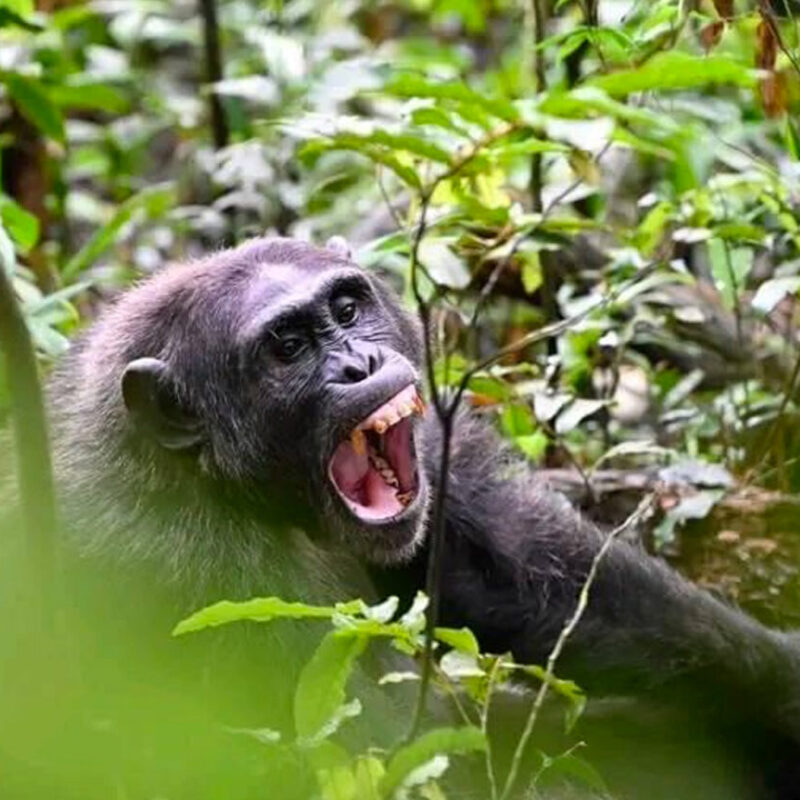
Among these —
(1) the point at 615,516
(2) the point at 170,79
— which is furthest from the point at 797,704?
(2) the point at 170,79

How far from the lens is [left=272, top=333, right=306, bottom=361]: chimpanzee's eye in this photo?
13.3 feet

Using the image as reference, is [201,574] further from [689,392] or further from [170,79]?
[170,79]

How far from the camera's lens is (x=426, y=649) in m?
2.93

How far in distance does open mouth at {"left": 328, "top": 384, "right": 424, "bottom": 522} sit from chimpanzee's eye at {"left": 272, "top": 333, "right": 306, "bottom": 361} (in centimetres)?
25

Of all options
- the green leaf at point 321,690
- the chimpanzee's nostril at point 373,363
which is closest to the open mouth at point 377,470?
the chimpanzee's nostril at point 373,363

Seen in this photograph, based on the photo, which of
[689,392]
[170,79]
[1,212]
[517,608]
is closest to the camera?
[517,608]

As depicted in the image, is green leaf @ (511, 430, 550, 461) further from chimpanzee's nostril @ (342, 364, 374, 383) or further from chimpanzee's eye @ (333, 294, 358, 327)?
chimpanzee's nostril @ (342, 364, 374, 383)

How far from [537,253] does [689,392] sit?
2.16 ft

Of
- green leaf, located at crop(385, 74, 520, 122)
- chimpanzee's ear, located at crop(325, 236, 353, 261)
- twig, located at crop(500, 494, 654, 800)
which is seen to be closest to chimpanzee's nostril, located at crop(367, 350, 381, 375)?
chimpanzee's ear, located at crop(325, 236, 353, 261)

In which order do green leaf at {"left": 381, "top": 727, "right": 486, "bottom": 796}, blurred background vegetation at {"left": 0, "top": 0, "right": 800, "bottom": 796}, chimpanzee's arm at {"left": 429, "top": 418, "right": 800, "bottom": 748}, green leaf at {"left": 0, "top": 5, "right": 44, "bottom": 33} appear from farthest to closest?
green leaf at {"left": 0, "top": 5, "right": 44, "bottom": 33}, chimpanzee's arm at {"left": 429, "top": 418, "right": 800, "bottom": 748}, blurred background vegetation at {"left": 0, "top": 0, "right": 800, "bottom": 796}, green leaf at {"left": 381, "top": 727, "right": 486, "bottom": 796}

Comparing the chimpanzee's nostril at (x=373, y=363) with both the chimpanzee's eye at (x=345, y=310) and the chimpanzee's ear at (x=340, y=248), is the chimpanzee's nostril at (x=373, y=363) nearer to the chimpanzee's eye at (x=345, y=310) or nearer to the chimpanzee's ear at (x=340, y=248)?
the chimpanzee's eye at (x=345, y=310)

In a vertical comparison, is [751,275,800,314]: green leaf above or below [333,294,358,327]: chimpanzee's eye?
below

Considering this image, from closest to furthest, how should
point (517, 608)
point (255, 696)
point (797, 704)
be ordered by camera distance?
point (255, 696), point (797, 704), point (517, 608)

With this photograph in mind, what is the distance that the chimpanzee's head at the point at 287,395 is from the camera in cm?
394
